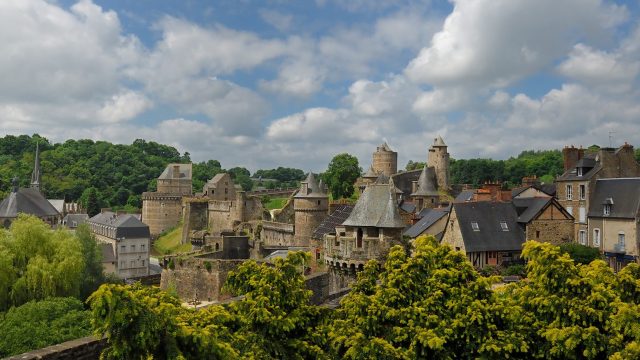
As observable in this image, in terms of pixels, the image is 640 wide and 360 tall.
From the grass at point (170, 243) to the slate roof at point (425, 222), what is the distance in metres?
34.1

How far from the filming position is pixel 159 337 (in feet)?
25.5

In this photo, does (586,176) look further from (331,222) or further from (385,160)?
(385,160)

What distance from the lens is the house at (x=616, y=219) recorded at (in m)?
32.5

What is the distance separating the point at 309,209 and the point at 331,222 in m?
3.24

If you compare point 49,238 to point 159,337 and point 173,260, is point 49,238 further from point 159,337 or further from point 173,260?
point 159,337

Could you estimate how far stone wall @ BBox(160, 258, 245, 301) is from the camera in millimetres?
29938

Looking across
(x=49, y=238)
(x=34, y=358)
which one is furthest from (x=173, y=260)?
(x=34, y=358)

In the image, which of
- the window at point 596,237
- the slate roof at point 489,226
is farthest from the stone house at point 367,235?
the window at point 596,237

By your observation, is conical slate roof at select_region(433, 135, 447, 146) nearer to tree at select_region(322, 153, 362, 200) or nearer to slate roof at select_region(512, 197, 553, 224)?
tree at select_region(322, 153, 362, 200)

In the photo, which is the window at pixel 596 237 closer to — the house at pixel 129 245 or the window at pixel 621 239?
the window at pixel 621 239

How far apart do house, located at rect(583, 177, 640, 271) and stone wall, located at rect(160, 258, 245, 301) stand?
2268 cm

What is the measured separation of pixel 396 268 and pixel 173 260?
22.4m

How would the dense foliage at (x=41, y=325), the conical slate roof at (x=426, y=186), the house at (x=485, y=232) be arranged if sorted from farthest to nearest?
the conical slate roof at (x=426, y=186) → the house at (x=485, y=232) → the dense foliage at (x=41, y=325)

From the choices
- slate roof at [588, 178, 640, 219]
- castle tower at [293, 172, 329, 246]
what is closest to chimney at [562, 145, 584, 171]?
slate roof at [588, 178, 640, 219]
